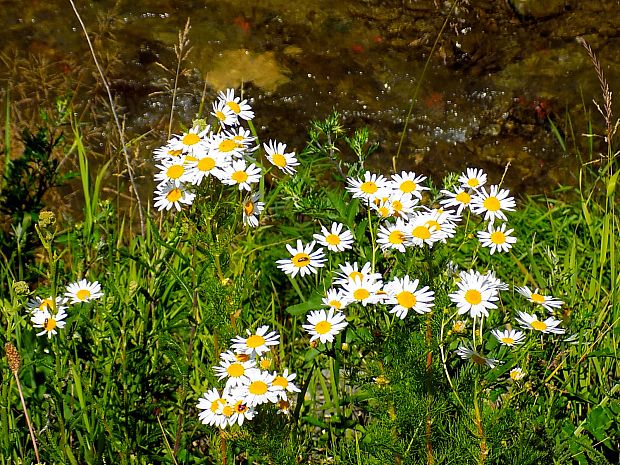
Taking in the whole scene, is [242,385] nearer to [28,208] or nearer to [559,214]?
[28,208]

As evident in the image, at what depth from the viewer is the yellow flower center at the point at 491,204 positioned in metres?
1.87

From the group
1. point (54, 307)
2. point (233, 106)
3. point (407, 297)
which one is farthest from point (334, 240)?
point (54, 307)

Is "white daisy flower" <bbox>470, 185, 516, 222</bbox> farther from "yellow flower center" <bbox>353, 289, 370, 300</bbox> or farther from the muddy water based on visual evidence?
the muddy water

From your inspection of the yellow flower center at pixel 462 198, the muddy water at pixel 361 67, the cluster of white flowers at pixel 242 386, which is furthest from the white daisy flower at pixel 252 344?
the muddy water at pixel 361 67

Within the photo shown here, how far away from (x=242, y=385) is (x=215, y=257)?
0.28m

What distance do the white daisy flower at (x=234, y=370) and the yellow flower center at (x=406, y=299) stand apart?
33 cm

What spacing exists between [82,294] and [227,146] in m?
0.67

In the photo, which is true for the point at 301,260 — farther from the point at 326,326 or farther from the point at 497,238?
the point at 497,238

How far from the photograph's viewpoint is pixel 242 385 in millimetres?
1681

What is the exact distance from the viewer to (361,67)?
4.19 meters

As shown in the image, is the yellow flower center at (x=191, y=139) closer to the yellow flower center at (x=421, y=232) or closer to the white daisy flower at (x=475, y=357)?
the yellow flower center at (x=421, y=232)

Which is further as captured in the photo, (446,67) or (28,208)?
(446,67)

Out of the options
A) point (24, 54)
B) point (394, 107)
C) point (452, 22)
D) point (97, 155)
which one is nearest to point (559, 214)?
point (394, 107)

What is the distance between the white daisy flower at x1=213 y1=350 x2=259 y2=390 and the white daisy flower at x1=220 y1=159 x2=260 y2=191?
1.19 ft
